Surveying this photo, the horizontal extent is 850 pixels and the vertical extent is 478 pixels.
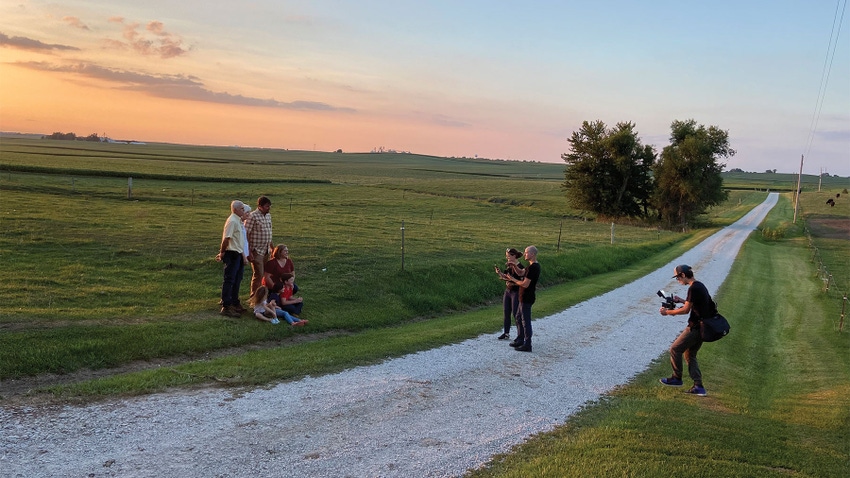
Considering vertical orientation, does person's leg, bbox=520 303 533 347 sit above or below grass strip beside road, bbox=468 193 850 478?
above

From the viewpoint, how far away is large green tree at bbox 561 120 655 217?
205 ft

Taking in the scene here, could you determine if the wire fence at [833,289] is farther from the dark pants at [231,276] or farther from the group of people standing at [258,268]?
the dark pants at [231,276]

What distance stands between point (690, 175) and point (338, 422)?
2358 inches

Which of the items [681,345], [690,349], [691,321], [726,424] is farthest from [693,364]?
[726,424]

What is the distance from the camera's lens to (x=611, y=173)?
207 ft

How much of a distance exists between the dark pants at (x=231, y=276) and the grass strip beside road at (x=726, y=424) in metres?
7.39

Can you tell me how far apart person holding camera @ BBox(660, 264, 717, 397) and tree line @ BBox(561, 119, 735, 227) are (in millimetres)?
54119

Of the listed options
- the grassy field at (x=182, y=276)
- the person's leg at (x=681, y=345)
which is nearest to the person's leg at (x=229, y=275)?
the grassy field at (x=182, y=276)

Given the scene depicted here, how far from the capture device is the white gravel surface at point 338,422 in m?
5.99

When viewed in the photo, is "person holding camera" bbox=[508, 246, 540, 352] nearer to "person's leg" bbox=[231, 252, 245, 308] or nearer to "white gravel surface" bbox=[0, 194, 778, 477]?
"white gravel surface" bbox=[0, 194, 778, 477]

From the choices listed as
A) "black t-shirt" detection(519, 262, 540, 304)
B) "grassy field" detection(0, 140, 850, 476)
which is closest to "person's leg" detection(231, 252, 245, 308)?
"grassy field" detection(0, 140, 850, 476)

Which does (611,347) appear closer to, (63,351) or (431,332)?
(431,332)

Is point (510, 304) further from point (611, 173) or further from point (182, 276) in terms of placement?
point (611, 173)

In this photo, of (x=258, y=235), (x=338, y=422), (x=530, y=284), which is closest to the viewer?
(x=338, y=422)
